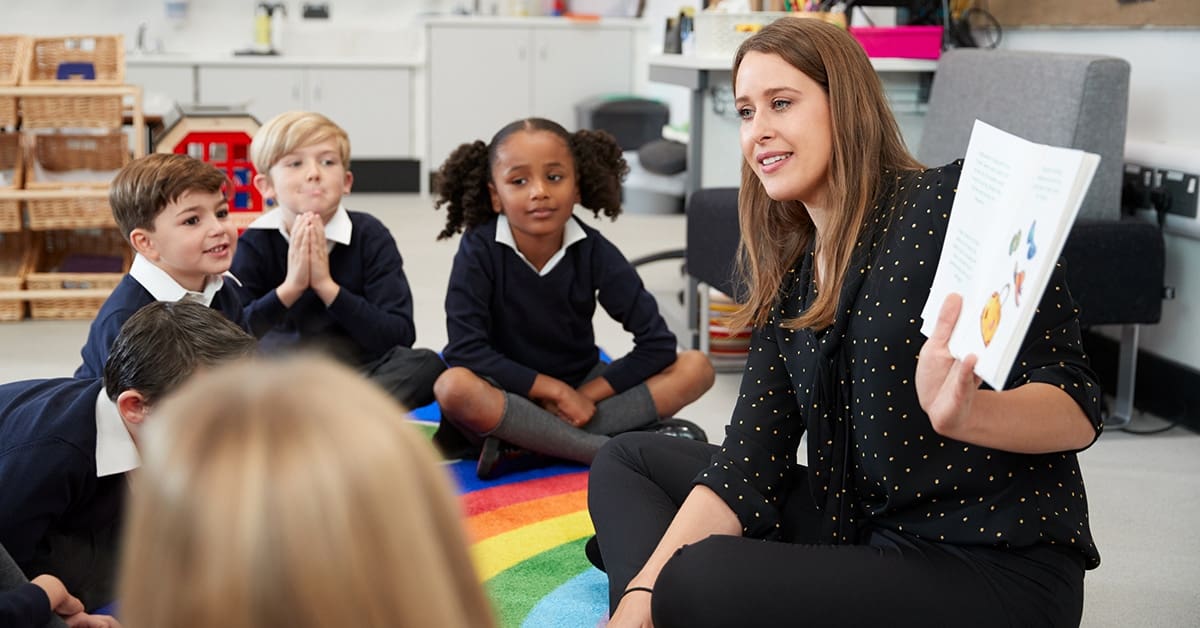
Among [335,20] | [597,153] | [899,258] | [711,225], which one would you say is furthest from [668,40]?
[335,20]

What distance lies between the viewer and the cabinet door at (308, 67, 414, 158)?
6.32 meters

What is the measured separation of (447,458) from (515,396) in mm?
226

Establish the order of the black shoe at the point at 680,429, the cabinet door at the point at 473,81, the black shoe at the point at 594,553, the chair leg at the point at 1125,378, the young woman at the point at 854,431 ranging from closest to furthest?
the young woman at the point at 854,431
the black shoe at the point at 594,553
the black shoe at the point at 680,429
the chair leg at the point at 1125,378
the cabinet door at the point at 473,81

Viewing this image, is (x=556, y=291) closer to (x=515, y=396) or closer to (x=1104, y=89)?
(x=515, y=396)

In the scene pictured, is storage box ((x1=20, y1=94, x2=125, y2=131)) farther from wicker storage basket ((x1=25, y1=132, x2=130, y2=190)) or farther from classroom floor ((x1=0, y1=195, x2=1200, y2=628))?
classroom floor ((x1=0, y1=195, x2=1200, y2=628))

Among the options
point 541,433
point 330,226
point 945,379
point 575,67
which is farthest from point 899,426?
point 575,67

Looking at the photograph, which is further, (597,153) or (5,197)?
(5,197)

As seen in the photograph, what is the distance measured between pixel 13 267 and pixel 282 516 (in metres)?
3.62

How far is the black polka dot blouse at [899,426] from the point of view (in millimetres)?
1326

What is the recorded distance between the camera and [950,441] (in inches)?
53.3

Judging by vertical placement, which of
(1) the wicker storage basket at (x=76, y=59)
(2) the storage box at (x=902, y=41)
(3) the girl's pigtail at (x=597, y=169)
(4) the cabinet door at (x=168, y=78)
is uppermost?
(2) the storage box at (x=902, y=41)

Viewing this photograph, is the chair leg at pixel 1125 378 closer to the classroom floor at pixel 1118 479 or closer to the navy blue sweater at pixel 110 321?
the classroom floor at pixel 1118 479

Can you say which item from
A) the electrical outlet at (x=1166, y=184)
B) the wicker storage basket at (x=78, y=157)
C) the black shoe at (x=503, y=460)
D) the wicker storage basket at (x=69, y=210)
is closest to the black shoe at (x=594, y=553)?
the black shoe at (x=503, y=460)

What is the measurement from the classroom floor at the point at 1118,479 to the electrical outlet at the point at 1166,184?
460 millimetres
